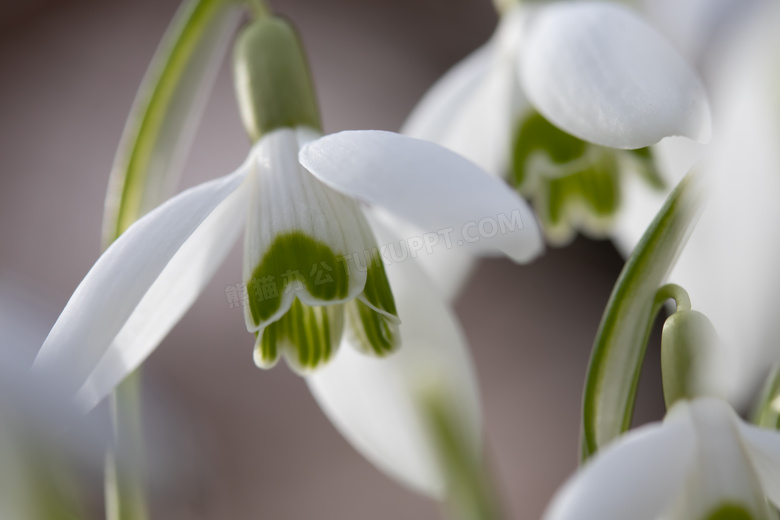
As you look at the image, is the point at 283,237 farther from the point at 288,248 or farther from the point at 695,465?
the point at 695,465

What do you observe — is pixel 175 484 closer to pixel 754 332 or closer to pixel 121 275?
pixel 121 275

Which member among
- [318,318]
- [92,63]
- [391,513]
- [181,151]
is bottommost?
[391,513]

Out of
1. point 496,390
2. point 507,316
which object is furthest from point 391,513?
point 507,316

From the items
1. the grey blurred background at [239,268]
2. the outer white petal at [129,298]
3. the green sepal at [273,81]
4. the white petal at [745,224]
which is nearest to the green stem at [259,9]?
the green sepal at [273,81]

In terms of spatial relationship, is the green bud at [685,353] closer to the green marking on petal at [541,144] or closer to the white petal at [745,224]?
the white petal at [745,224]

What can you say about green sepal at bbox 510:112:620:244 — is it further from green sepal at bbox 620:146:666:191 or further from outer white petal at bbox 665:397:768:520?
outer white petal at bbox 665:397:768:520

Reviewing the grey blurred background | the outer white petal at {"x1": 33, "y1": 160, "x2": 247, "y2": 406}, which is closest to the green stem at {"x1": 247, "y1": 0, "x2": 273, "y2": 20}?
the outer white petal at {"x1": 33, "y1": 160, "x2": 247, "y2": 406}

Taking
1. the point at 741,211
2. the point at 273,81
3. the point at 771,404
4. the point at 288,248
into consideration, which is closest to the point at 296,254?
the point at 288,248
